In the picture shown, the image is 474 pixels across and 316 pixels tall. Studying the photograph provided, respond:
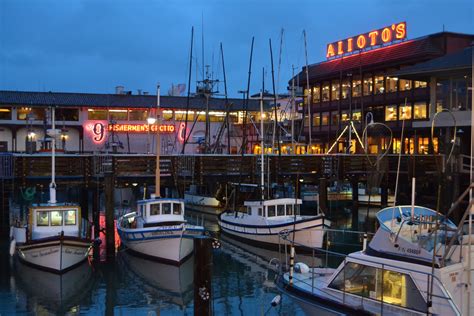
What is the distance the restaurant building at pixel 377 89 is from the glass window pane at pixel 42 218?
27810 millimetres

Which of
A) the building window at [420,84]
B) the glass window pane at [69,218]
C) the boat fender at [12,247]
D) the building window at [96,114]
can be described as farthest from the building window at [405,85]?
the boat fender at [12,247]

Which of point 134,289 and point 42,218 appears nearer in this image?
point 134,289

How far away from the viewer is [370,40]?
65.6 metres

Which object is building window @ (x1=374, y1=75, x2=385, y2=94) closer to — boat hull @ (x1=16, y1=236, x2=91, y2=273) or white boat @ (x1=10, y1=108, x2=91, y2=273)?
white boat @ (x1=10, y1=108, x2=91, y2=273)

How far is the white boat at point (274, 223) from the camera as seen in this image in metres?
29.6

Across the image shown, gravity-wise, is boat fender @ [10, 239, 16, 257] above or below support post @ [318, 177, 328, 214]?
below

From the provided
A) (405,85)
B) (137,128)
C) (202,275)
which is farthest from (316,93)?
(202,275)

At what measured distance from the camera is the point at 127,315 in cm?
1980

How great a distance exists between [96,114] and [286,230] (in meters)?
42.4

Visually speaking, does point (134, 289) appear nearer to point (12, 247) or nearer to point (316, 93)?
point (12, 247)

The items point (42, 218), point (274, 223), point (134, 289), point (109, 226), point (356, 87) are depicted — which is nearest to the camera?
point (134, 289)

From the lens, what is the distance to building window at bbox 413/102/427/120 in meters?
57.2

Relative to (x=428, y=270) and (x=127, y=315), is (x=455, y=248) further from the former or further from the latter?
(x=127, y=315)

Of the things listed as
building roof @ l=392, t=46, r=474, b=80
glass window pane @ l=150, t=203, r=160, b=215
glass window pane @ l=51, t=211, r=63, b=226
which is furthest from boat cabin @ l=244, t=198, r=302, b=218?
building roof @ l=392, t=46, r=474, b=80
